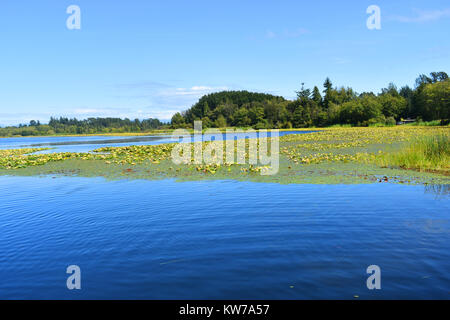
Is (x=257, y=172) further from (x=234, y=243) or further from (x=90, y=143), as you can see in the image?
(x=90, y=143)

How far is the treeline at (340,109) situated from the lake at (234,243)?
226ft

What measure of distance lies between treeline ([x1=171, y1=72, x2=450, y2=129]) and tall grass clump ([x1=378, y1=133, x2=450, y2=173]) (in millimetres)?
59217

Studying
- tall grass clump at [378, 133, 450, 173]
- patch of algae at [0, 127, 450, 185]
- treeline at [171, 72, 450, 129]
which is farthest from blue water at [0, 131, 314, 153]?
tall grass clump at [378, 133, 450, 173]

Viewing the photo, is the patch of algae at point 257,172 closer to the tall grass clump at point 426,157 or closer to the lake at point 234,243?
the tall grass clump at point 426,157

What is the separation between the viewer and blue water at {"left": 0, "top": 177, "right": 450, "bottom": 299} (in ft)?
16.1

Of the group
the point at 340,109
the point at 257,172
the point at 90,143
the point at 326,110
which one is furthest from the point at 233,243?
the point at 326,110

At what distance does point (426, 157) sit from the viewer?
15.1 metres

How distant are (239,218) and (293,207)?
6.24ft

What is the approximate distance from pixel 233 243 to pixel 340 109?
10063 cm

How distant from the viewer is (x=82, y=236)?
25.0ft

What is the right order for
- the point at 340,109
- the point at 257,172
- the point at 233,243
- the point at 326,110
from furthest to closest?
the point at 326,110, the point at 340,109, the point at 257,172, the point at 233,243
